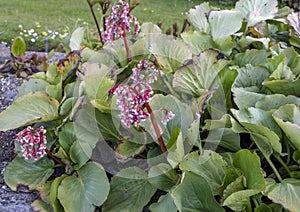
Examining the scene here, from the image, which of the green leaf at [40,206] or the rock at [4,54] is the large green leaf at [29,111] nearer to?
the green leaf at [40,206]

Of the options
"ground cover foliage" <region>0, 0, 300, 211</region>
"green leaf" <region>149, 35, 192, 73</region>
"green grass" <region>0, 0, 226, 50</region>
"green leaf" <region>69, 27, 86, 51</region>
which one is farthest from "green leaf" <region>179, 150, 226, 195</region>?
"green grass" <region>0, 0, 226, 50</region>

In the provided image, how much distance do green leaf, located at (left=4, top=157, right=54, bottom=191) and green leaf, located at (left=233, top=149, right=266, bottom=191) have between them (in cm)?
52

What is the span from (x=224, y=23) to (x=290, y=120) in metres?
0.56

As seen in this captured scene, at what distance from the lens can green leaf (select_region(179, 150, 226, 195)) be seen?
1.05m

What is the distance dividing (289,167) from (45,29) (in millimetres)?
3525

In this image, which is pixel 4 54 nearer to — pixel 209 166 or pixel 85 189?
pixel 85 189

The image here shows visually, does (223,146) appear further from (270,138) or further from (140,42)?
(140,42)

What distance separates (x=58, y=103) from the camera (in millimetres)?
1262

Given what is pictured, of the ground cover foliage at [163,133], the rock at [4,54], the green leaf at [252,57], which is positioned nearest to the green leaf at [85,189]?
the ground cover foliage at [163,133]

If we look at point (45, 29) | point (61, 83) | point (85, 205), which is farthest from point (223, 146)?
point (45, 29)

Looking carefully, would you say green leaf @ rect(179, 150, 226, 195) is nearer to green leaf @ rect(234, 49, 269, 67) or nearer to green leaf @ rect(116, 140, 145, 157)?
green leaf @ rect(116, 140, 145, 157)

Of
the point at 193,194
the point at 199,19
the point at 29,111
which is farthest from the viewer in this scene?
the point at 199,19

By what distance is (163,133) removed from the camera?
3.71 ft

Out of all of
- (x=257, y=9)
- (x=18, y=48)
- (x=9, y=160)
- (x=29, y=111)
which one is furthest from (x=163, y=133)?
(x=18, y=48)
